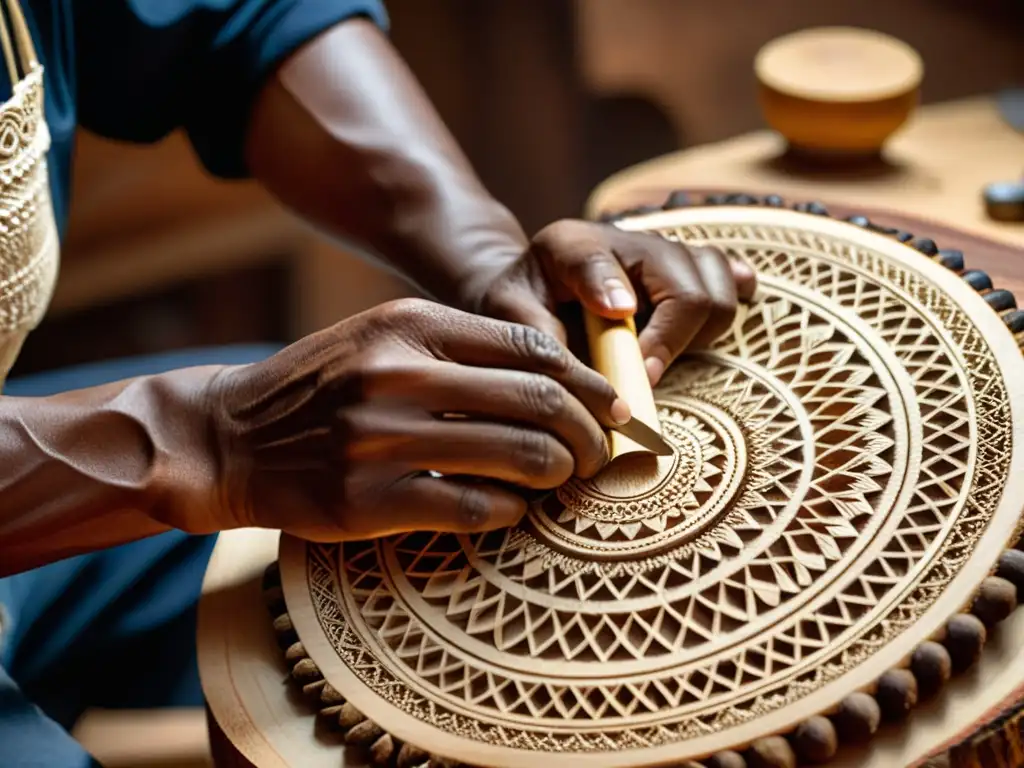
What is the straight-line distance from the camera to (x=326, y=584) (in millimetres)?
953

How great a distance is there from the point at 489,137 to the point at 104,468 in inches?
81.2

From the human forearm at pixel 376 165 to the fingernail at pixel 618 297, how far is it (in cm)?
18

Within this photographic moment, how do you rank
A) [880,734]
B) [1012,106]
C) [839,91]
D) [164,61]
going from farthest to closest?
1. [1012,106]
2. [839,91]
3. [164,61]
4. [880,734]

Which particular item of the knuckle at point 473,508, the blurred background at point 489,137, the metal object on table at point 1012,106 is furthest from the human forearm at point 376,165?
the blurred background at point 489,137

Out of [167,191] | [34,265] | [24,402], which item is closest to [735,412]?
[24,402]

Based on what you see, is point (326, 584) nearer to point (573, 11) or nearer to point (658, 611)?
point (658, 611)

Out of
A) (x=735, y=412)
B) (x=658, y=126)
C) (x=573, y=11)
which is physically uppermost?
(x=735, y=412)

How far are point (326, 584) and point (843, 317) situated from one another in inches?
18.1

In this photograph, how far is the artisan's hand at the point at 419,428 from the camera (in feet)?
2.98

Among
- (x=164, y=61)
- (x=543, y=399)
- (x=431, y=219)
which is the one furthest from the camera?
(x=164, y=61)

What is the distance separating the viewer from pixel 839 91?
1.54 m

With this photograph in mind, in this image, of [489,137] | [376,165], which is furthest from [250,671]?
[489,137]

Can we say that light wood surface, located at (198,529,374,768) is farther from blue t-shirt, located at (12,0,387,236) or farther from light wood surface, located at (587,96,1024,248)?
light wood surface, located at (587,96,1024,248)

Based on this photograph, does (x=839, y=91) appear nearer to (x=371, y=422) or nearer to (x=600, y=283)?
(x=600, y=283)
